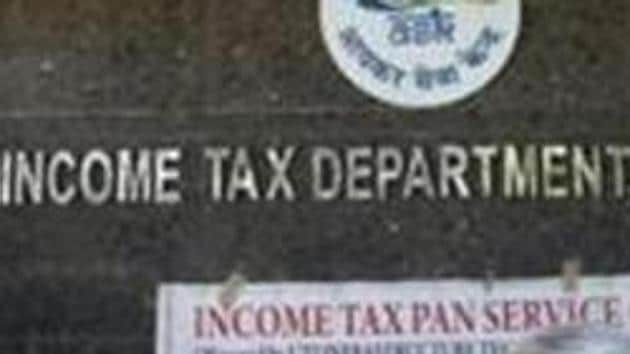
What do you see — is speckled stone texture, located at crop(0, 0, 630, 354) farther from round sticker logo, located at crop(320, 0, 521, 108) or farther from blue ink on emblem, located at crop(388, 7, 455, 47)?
blue ink on emblem, located at crop(388, 7, 455, 47)

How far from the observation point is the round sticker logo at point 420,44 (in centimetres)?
682

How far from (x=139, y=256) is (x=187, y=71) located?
75cm

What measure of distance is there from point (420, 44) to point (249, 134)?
0.76 meters

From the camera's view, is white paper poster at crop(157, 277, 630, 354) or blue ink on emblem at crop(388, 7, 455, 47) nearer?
white paper poster at crop(157, 277, 630, 354)

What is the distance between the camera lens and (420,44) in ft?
22.5

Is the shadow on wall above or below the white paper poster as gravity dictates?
above

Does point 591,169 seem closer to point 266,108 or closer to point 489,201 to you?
point 489,201

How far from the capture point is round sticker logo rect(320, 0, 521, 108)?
22.4 feet

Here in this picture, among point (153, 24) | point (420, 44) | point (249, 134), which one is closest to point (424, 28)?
point (420, 44)

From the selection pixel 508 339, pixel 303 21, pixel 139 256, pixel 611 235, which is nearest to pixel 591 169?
pixel 611 235

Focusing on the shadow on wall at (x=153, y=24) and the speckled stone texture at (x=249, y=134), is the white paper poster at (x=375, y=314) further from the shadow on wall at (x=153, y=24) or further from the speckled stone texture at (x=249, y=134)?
the shadow on wall at (x=153, y=24)

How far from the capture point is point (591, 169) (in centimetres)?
672

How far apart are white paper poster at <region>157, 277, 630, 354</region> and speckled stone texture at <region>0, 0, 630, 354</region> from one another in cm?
Result: 6

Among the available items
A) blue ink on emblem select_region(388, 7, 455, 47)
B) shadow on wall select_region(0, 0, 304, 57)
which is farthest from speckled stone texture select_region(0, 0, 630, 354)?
blue ink on emblem select_region(388, 7, 455, 47)
